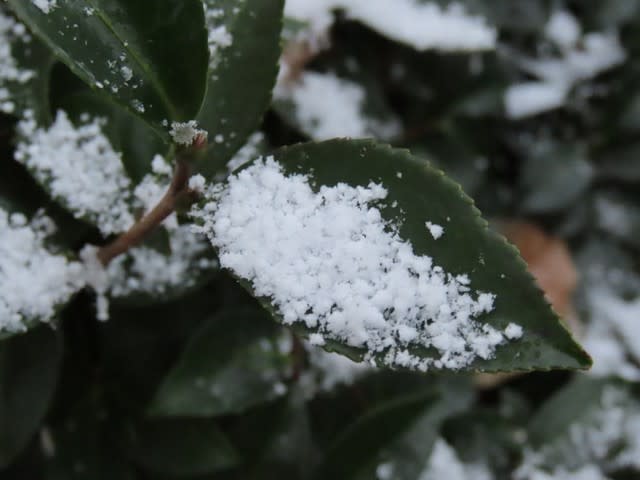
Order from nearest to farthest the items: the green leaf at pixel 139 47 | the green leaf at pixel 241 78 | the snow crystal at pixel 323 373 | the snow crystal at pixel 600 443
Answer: the green leaf at pixel 139 47, the green leaf at pixel 241 78, the snow crystal at pixel 323 373, the snow crystal at pixel 600 443

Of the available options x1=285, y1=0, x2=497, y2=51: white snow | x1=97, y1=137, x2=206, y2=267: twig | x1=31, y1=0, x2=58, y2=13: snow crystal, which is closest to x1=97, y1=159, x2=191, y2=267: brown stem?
x1=97, y1=137, x2=206, y2=267: twig

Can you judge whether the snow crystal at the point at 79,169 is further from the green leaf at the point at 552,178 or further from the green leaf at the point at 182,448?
the green leaf at the point at 552,178

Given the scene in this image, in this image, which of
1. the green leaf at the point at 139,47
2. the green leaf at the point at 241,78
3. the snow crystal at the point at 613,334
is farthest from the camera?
the snow crystal at the point at 613,334

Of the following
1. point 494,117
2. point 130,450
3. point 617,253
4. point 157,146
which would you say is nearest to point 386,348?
point 157,146

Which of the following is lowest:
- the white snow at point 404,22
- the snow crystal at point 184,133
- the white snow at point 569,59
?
the snow crystal at point 184,133

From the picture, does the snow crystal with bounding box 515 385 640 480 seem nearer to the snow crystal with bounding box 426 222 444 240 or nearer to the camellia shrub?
the camellia shrub

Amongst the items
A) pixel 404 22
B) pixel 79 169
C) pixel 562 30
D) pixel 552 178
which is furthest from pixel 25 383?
pixel 562 30

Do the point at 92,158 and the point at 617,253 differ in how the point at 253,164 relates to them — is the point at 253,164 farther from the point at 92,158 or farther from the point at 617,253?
the point at 617,253

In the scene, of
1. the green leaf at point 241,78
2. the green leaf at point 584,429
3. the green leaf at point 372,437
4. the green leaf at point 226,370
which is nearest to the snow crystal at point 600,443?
the green leaf at point 584,429

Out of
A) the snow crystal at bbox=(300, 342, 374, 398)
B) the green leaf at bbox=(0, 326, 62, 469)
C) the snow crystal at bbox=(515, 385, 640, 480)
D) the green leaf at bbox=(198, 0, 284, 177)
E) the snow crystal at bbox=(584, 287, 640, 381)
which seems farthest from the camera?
the snow crystal at bbox=(584, 287, 640, 381)
